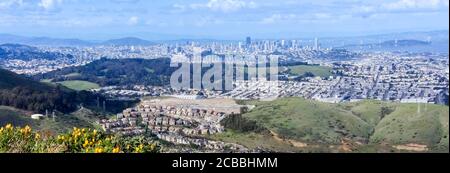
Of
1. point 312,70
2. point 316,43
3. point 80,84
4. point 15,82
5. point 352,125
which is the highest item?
point 316,43

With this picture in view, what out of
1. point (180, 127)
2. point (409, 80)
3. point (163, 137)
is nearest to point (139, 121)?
point (180, 127)

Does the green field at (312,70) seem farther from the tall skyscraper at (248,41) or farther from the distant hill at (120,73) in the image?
the tall skyscraper at (248,41)

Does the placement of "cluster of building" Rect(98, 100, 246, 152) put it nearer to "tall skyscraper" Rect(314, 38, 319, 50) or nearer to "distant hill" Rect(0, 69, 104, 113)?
"distant hill" Rect(0, 69, 104, 113)

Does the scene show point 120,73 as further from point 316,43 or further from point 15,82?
point 316,43

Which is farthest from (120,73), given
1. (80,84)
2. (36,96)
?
(36,96)

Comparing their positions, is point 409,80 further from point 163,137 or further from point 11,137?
point 11,137

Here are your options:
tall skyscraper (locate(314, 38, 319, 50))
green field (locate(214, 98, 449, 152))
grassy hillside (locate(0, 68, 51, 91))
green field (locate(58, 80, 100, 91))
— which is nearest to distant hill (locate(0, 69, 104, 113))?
grassy hillside (locate(0, 68, 51, 91))
